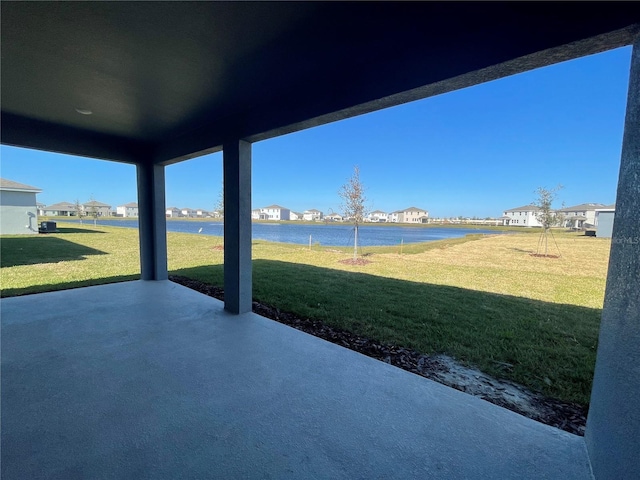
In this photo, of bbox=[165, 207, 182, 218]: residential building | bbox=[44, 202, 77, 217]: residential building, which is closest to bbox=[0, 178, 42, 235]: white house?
bbox=[165, 207, 182, 218]: residential building

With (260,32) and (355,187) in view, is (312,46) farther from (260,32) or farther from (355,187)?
(355,187)

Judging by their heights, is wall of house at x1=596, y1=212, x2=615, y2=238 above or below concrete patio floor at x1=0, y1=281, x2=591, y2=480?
above

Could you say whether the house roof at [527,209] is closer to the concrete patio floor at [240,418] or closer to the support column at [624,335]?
the support column at [624,335]

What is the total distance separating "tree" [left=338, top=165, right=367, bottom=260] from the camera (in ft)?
32.8

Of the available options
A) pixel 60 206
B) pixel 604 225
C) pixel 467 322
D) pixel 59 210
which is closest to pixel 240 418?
pixel 467 322

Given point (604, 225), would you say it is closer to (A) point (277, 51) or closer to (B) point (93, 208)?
(A) point (277, 51)

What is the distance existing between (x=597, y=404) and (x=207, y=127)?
4754 millimetres

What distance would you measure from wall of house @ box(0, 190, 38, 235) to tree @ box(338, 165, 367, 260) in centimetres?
1802

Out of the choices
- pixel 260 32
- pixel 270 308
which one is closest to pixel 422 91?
pixel 260 32

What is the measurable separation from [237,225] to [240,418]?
244 cm

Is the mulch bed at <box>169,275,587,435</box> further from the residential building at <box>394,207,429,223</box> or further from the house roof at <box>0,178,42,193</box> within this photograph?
the residential building at <box>394,207,429,223</box>

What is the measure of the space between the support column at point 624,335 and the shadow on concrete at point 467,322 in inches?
37.9

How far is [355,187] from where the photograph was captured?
10.0 meters

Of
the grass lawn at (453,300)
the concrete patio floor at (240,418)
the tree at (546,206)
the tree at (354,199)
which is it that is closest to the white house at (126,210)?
the grass lawn at (453,300)
